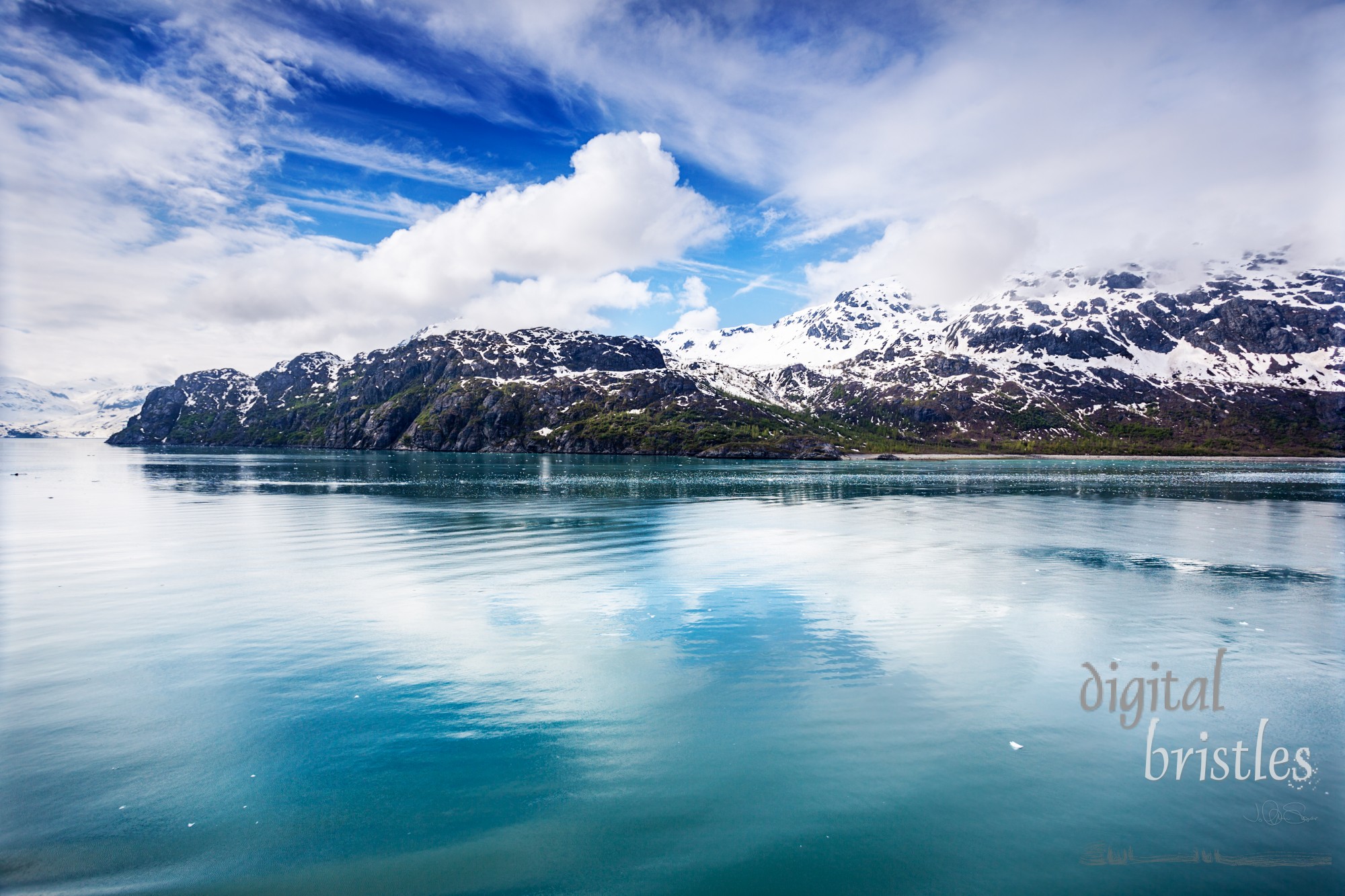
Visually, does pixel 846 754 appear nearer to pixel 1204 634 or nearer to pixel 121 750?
pixel 121 750

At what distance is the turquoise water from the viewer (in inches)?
527

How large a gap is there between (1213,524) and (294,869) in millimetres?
85109

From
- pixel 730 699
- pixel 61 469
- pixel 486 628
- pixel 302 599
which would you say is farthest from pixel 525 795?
pixel 61 469
